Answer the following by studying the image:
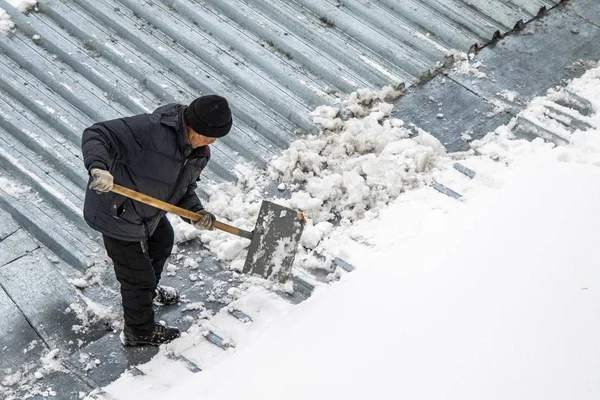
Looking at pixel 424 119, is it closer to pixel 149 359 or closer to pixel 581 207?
pixel 581 207

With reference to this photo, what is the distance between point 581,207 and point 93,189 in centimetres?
265

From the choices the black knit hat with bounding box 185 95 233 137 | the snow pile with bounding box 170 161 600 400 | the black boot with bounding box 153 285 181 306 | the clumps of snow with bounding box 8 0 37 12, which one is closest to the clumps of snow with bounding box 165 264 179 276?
the black boot with bounding box 153 285 181 306

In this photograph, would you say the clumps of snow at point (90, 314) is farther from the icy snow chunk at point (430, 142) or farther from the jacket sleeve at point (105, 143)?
the icy snow chunk at point (430, 142)

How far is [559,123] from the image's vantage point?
19.1 feet

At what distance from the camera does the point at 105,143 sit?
14.2ft

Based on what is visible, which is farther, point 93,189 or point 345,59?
point 345,59

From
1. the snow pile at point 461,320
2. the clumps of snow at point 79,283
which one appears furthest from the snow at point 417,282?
the clumps of snow at point 79,283

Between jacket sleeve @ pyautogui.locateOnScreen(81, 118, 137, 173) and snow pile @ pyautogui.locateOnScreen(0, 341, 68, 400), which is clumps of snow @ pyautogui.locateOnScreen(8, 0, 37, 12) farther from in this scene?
snow pile @ pyautogui.locateOnScreen(0, 341, 68, 400)

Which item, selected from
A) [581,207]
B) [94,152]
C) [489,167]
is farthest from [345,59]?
[94,152]

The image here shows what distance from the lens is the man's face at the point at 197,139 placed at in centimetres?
444

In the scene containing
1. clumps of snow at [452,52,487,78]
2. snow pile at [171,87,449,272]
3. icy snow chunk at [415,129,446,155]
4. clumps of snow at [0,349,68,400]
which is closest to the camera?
clumps of snow at [0,349,68,400]

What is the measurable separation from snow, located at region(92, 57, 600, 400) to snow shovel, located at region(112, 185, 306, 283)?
0.54ft

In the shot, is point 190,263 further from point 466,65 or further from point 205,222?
point 466,65

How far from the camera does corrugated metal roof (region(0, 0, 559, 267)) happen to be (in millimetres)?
5984
